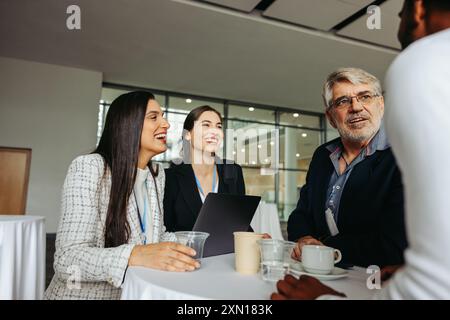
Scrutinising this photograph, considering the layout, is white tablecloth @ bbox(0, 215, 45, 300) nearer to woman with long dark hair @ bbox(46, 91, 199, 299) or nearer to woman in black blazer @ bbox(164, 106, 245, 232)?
woman with long dark hair @ bbox(46, 91, 199, 299)

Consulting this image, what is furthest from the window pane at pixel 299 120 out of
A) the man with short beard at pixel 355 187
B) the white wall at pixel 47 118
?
the man with short beard at pixel 355 187

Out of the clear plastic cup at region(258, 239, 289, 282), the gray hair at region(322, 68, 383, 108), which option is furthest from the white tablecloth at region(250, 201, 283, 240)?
the clear plastic cup at region(258, 239, 289, 282)

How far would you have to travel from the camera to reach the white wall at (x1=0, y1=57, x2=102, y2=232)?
273 inches

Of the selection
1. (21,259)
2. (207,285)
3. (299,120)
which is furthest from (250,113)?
(207,285)

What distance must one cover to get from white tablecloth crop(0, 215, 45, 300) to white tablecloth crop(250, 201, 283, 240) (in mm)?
2951

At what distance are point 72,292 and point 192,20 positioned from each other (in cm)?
486

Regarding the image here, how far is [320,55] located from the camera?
6348 millimetres

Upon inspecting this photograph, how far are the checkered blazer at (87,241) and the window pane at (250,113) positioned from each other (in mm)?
8636

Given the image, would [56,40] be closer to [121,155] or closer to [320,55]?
[320,55]

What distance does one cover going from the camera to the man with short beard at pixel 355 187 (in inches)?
47.2

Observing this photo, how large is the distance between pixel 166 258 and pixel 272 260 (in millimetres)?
326

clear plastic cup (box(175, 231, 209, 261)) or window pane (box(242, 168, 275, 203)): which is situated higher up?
window pane (box(242, 168, 275, 203))

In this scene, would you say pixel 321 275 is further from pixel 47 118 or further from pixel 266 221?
pixel 47 118

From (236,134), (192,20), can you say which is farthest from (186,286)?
(236,134)
